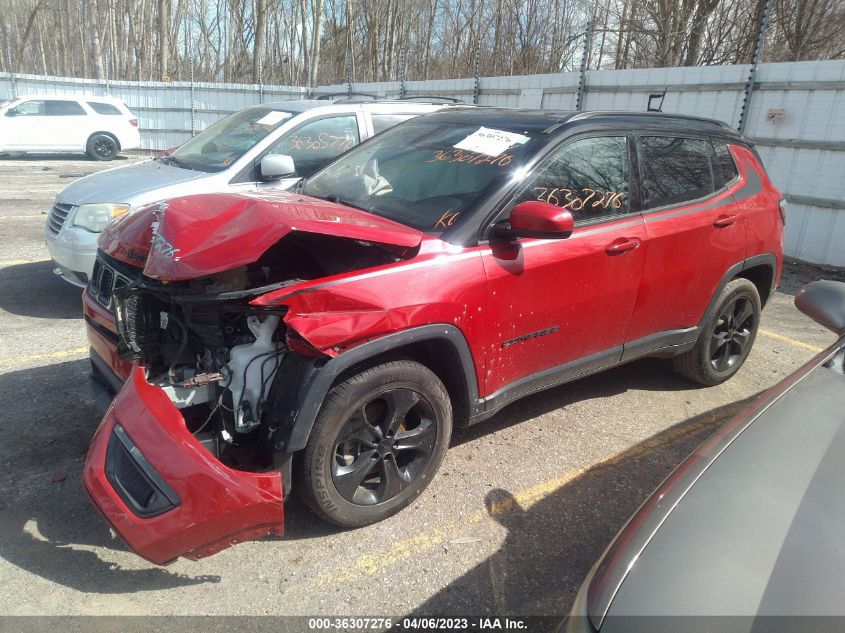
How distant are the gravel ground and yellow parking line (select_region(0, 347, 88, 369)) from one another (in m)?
0.01

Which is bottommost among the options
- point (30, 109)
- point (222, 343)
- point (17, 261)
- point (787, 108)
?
point (17, 261)

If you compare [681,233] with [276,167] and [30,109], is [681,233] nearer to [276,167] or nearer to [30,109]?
[276,167]

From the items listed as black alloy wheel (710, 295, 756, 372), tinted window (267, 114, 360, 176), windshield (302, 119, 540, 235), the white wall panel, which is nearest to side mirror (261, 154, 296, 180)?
tinted window (267, 114, 360, 176)

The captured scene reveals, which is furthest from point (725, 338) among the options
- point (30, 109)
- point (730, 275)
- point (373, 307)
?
point (30, 109)

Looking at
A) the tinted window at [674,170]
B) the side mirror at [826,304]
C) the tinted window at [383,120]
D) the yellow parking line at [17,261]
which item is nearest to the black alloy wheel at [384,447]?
the side mirror at [826,304]

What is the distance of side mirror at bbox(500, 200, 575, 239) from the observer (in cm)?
280

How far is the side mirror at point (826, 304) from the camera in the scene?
7.90 feet

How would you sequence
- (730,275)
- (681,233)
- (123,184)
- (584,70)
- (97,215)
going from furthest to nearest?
1. (584,70)
2. (123,184)
3. (97,215)
4. (730,275)
5. (681,233)

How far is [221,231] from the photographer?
8.44ft

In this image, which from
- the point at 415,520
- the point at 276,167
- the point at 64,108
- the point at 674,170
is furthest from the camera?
the point at 64,108

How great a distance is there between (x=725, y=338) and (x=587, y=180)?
1.86m

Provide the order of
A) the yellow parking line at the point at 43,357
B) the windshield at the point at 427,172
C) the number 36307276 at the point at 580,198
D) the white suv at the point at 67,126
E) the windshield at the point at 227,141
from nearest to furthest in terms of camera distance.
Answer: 1. the windshield at the point at 427,172
2. the number 36307276 at the point at 580,198
3. the yellow parking line at the point at 43,357
4. the windshield at the point at 227,141
5. the white suv at the point at 67,126

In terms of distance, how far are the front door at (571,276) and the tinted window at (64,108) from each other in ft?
56.7

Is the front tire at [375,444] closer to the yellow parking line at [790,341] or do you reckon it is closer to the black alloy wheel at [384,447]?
the black alloy wheel at [384,447]
